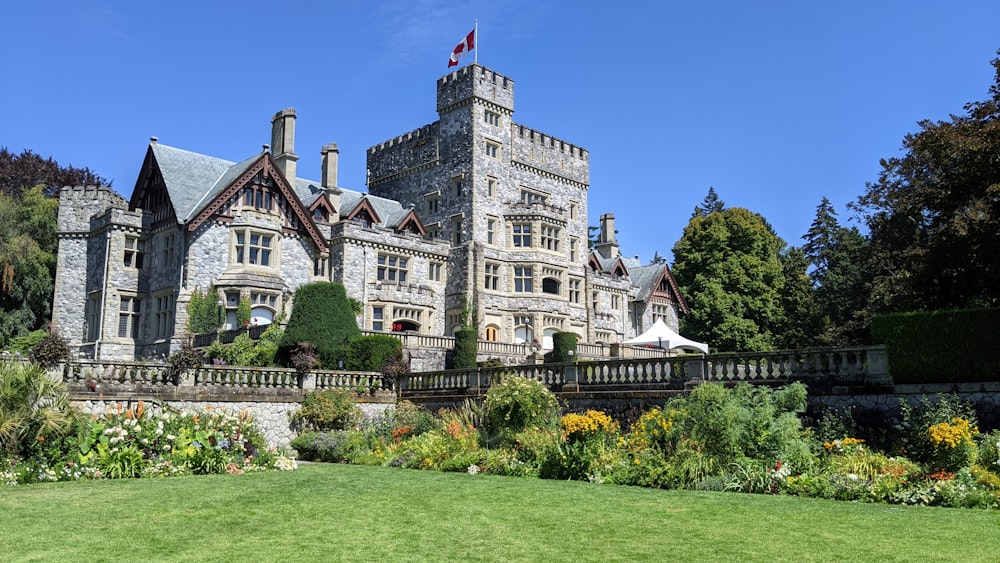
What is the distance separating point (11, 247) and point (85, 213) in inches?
184

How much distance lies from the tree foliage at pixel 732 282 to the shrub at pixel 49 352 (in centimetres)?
3937

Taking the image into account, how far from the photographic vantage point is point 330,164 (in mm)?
44094

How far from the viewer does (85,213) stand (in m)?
38.6

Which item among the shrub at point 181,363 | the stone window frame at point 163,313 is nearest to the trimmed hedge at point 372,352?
the shrub at point 181,363

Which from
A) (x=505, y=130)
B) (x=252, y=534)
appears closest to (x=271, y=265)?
(x=505, y=130)

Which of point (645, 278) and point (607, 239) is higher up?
point (607, 239)

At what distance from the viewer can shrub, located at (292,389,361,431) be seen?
2438cm

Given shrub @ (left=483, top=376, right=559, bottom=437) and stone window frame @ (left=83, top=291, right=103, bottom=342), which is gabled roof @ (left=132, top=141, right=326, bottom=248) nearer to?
stone window frame @ (left=83, top=291, right=103, bottom=342)

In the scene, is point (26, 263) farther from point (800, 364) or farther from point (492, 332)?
point (800, 364)

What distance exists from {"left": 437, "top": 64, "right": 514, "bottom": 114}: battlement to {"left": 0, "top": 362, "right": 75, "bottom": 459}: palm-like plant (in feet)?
105

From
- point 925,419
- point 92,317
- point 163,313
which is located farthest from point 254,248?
point 925,419

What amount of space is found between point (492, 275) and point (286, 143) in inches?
499

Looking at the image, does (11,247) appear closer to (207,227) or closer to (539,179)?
(207,227)

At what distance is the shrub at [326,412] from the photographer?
2438cm
